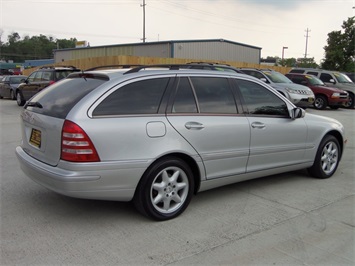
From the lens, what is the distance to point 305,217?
159 inches

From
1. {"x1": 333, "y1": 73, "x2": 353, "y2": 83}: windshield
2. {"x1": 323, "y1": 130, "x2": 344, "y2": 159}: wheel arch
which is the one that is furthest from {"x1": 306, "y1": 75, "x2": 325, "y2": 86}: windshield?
{"x1": 323, "y1": 130, "x2": 344, "y2": 159}: wheel arch

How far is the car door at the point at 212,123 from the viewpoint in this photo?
3.97 meters

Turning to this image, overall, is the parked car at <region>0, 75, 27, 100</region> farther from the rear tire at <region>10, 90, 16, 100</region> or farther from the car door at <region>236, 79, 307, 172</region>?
the car door at <region>236, 79, 307, 172</region>

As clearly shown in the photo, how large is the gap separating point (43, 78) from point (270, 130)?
11.9m

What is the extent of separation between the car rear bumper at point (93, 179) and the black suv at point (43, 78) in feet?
36.4

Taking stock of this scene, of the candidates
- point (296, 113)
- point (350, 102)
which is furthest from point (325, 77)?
point (296, 113)

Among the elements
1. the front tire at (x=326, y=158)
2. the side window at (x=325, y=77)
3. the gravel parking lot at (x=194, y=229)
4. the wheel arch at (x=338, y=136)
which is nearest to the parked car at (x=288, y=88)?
the side window at (x=325, y=77)

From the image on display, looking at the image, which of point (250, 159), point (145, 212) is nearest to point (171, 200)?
point (145, 212)

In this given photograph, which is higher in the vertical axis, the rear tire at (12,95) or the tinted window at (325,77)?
the tinted window at (325,77)

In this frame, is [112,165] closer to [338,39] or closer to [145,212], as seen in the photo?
[145,212]

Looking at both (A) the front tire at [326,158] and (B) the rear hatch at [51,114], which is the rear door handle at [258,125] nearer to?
(A) the front tire at [326,158]

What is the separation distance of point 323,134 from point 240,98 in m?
1.76

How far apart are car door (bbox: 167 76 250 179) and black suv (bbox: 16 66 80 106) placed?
10659mm

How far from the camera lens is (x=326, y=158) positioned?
5.61 metres
